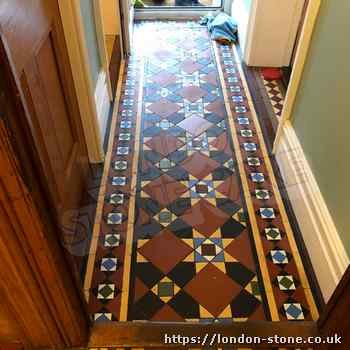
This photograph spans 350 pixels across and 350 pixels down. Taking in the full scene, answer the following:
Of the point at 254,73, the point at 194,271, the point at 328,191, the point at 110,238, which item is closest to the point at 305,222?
the point at 328,191

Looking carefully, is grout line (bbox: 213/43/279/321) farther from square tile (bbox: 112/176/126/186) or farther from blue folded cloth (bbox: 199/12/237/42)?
blue folded cloth (bbox: 199/12/237/42)

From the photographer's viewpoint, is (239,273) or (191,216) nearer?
(239,273)

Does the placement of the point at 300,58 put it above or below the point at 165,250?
above

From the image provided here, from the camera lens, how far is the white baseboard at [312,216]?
1.50 m

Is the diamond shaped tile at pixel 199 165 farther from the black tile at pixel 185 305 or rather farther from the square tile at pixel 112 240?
the black tile at pixel 185 305

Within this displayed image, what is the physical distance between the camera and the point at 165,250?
→ 1.76m

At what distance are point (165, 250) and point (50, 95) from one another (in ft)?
2.76

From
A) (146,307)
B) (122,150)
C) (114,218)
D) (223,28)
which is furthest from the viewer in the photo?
(223,28)

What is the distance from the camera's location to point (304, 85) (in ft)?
6.04

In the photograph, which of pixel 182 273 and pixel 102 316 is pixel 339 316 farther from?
pixel 102 316

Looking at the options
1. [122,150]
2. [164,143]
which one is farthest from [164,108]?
[122,150]

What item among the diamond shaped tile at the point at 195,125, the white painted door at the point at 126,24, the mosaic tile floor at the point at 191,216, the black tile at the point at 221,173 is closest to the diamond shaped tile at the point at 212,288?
the mosaic tile floor at the point at 191,216

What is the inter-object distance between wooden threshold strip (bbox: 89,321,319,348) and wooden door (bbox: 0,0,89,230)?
18.7 inches

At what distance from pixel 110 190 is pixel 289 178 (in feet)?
3.12
